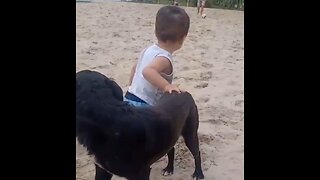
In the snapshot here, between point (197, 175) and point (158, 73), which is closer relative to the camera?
point (158, 73)

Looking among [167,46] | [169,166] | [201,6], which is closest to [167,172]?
[169,166]

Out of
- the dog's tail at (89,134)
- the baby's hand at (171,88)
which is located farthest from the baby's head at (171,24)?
the dog's tail at (89,134)

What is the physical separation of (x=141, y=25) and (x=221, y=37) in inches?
10.2

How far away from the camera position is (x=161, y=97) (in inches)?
54.1

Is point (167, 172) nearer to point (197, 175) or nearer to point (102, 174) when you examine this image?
point (197, 175)

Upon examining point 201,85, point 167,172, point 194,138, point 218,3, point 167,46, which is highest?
point 218,3

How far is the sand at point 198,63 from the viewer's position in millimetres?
1431

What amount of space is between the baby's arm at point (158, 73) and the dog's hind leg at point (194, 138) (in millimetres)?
112

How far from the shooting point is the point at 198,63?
154 centimetres

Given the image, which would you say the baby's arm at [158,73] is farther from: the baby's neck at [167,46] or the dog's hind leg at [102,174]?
the dog's hind leg at [102,174]
